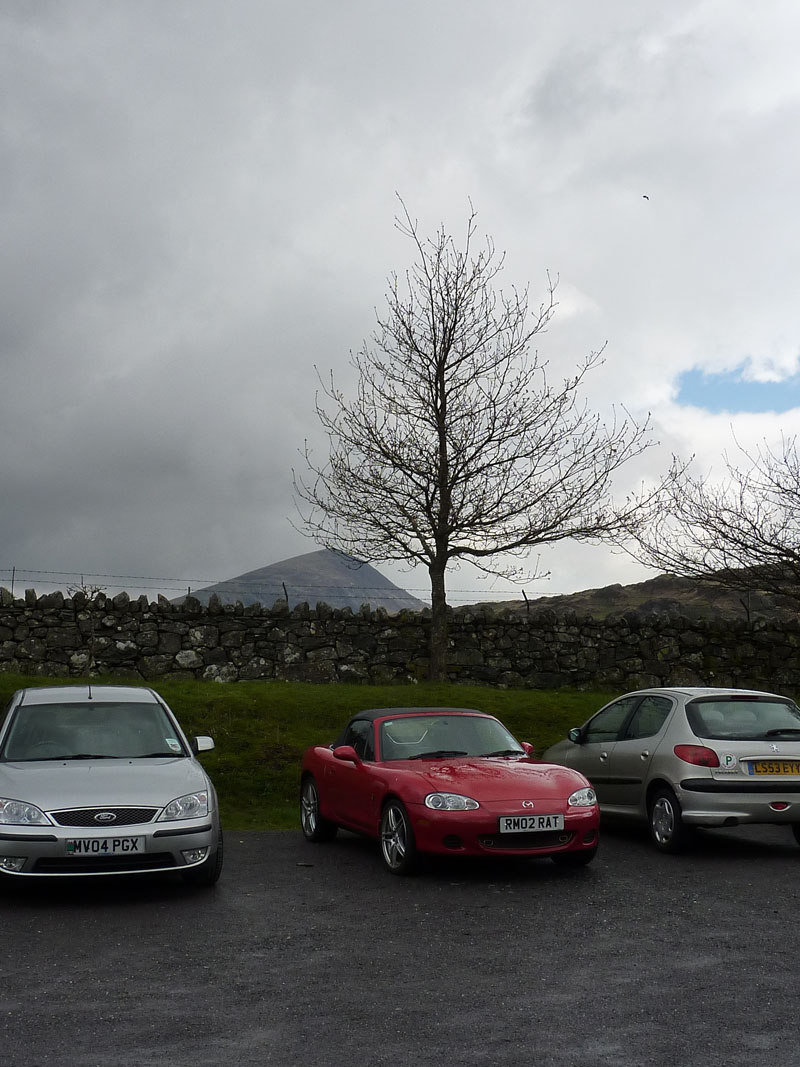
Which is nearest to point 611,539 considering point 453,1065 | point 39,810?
point 39,810

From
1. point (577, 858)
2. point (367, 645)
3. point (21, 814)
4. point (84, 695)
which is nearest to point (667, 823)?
point (577, 858)

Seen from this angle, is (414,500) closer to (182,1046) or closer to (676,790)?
(676,790)

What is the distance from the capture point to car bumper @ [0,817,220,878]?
25.1 feet

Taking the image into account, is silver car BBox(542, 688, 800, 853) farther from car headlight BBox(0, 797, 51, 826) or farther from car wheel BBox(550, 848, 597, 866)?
car headlight BBox(0, 797, 51, 826)

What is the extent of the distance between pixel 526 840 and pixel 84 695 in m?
4.17

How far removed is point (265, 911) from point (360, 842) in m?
3.75

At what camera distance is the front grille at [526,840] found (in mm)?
8711

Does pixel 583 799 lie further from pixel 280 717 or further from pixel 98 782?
pixel 280 717

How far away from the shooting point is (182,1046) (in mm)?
4691

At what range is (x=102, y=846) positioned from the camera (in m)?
7.68

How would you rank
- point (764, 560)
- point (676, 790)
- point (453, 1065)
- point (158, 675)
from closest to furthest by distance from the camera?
point (453, 1065)
point (676, 790)
point (158, 675)
point (764, 560)

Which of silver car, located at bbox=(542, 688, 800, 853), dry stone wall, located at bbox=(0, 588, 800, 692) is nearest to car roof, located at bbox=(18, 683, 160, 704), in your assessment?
silver car, located at bbox=(542, 688, 800, 853)

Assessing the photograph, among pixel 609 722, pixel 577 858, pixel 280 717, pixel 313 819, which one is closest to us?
pixel 577 858

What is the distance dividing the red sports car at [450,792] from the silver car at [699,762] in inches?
47.4
